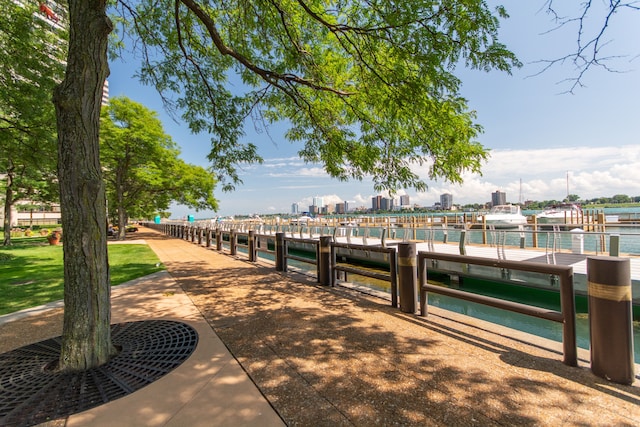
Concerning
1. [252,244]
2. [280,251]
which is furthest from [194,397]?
[252,244]

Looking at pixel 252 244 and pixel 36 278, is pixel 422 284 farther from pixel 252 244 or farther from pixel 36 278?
pixel 36 278

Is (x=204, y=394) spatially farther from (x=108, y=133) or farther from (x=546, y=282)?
Answer: (x=108, y=133)

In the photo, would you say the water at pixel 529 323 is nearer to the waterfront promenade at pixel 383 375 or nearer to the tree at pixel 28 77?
the waterfront promenade at pixel 383 375

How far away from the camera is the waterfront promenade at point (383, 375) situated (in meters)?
2.39

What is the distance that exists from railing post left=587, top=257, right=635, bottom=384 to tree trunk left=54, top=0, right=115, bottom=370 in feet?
17.4

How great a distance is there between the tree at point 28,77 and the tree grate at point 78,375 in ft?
28.0

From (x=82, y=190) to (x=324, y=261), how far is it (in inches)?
194

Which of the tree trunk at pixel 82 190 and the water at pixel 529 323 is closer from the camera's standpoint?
the tree trunk at pixel 82 190

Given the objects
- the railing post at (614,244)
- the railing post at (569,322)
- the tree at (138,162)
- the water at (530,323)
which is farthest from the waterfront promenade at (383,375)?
the tree at (138,162)

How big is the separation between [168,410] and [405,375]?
7.28 ft

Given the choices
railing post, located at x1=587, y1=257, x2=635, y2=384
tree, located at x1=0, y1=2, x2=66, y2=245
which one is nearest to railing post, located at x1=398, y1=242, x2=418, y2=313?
railing post, located at x1=587, y1=257, x2=635, y2=384

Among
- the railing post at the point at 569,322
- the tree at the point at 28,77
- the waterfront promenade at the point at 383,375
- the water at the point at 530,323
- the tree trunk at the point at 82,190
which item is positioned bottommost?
the water at the point at 530,323

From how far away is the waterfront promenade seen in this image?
2391mm

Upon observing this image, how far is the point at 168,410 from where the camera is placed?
99.3 inches
